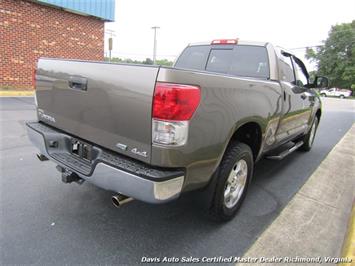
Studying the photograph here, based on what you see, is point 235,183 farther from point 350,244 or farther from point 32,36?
point 32,36

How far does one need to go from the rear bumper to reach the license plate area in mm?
41

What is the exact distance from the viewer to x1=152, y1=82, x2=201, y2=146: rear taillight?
1960 millimetres

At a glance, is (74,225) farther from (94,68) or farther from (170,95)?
(170,95)

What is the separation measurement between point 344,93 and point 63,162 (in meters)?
50.3

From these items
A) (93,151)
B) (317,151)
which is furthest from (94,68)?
(317,151)

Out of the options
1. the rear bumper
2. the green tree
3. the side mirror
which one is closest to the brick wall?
the rear bumper

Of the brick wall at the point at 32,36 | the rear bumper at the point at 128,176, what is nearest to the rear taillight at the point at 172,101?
the rear bumper at the point at 128,176

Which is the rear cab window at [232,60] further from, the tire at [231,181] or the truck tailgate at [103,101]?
the truck tailgate at [103,101]

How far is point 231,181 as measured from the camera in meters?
2.91

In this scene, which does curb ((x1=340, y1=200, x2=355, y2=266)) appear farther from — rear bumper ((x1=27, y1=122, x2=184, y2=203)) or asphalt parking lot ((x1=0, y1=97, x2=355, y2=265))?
rear bumper ((x1=27, y1=122, x2=184, y2=203))

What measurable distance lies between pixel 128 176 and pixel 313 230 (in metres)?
2.09

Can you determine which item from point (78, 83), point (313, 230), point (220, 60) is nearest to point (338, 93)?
point (220, 60)

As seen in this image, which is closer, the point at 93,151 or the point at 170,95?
the point at 170,95

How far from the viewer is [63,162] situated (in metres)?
2.60
